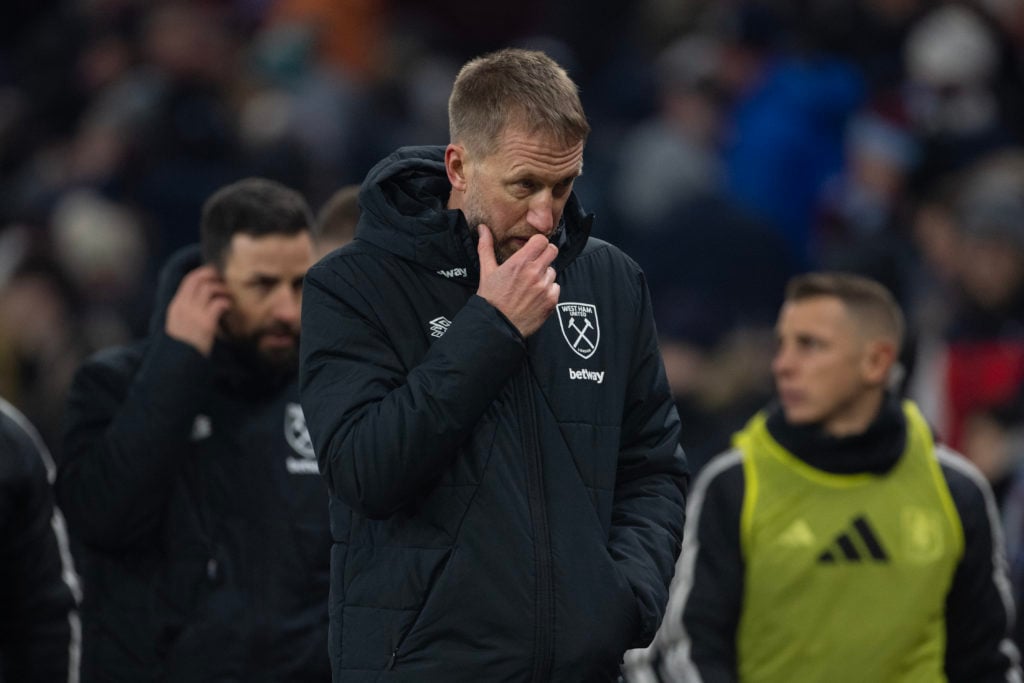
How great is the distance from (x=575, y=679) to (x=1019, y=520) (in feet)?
13.3

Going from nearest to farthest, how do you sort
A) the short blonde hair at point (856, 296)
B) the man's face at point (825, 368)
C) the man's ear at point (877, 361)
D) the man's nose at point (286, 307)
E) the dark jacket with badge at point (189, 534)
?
the dark jacket with badge at point (189, 534) → the man's nose at point (286, 307) → the man's face at point (825, 368) → the man's ear at point (877, 361) → the short blonde hair at point (856, 296)

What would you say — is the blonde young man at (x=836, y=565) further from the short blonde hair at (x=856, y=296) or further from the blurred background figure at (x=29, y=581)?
the blurred background figure at (x=29, y=581)

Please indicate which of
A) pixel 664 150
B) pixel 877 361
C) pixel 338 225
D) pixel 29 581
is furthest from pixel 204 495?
pixel 664 150

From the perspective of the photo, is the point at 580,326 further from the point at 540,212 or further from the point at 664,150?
the point at 664,150

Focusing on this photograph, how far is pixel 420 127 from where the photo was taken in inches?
488

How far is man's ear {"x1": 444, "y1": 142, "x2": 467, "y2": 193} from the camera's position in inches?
162

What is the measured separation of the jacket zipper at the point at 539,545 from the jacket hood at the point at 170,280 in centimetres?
188

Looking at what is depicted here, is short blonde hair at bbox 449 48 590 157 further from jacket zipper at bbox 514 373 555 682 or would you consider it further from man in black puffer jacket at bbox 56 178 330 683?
man in black puffer jacket at bbox 56 178 330 683

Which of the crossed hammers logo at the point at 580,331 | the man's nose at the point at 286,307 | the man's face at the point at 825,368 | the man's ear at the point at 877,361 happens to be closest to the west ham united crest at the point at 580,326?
the crossed hammers logo at the point at 580,331

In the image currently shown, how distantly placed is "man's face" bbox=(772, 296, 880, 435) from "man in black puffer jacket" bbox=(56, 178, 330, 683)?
1.54m

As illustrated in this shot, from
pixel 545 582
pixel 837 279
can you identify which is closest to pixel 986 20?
pixel 837 279

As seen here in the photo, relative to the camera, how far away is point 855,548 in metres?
5.75

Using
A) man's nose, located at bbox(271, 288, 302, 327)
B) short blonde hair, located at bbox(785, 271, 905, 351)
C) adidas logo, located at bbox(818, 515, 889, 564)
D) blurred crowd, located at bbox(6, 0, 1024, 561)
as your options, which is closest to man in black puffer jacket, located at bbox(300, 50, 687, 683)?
man's nose, located at bbox(271, 288, 302, 327)

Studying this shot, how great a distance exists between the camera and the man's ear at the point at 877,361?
6137 mm
